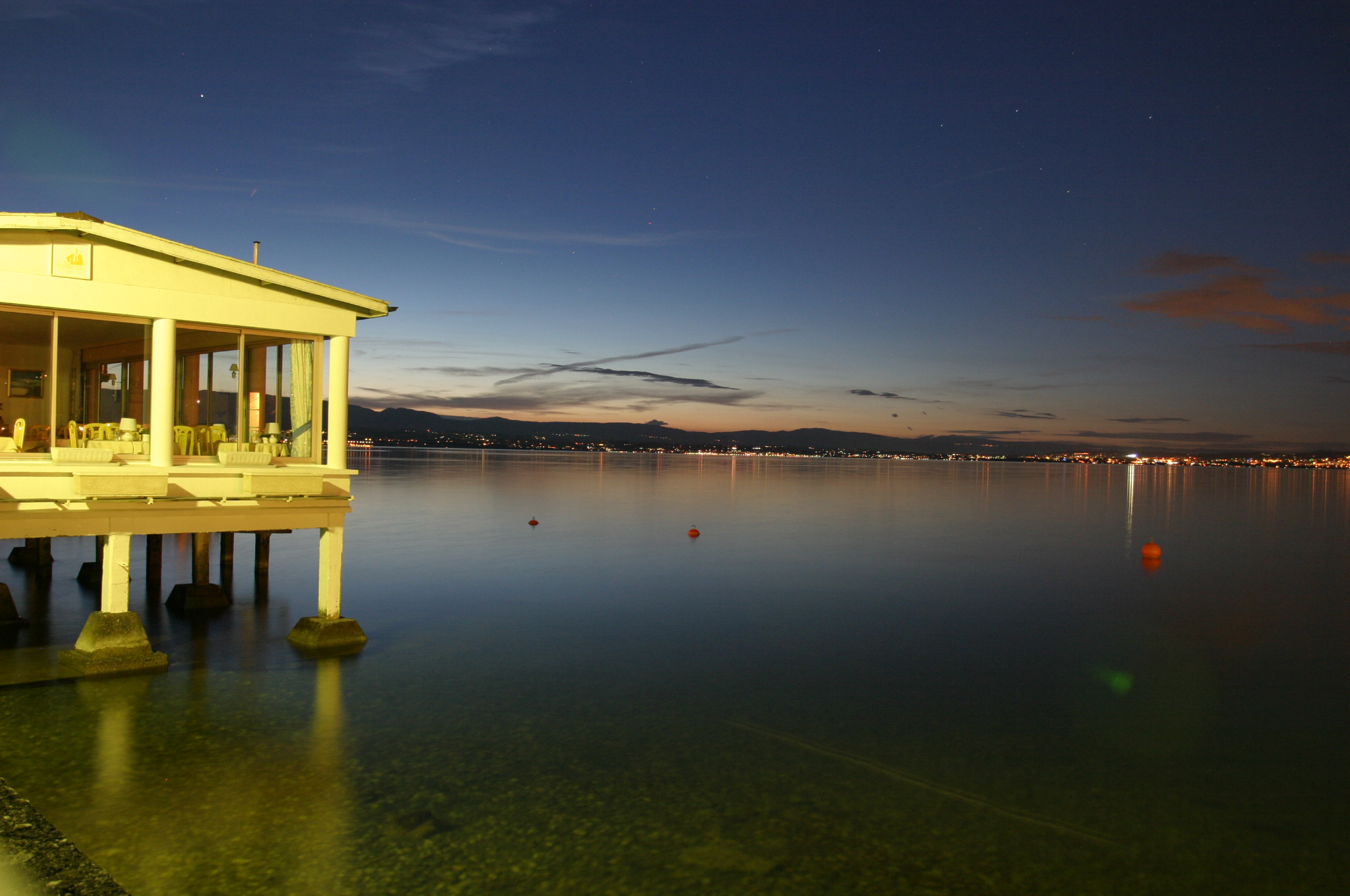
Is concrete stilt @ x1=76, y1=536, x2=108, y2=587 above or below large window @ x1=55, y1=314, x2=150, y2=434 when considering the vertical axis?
below

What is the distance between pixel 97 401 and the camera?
65.8ft

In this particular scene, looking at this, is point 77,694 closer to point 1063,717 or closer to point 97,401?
point 97,401

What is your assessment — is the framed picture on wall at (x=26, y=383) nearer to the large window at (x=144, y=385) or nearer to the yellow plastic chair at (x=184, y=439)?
the large window at (x=144, y=385)

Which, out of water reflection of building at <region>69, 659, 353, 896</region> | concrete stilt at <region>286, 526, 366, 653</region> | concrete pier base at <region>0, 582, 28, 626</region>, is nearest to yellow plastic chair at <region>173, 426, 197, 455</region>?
concrete stilt at <region>286, 526, 366, 653</region>

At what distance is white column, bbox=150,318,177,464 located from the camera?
43.7ft

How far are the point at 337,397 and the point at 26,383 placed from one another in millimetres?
8181

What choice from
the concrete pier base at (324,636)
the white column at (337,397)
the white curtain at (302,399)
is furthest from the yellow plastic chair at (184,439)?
the concrete pier base at (324,636)

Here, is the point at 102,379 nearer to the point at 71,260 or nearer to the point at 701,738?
the point at 71,260

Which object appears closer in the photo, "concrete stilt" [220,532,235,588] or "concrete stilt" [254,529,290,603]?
"concrete stilt" [220,532,235,588]

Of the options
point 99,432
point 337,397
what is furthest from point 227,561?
point 337,397

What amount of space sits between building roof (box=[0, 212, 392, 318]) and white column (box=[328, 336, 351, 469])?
67cm

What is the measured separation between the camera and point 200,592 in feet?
67.3

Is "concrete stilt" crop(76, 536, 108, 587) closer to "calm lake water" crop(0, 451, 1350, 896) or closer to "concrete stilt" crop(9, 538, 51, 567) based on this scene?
"calm lake water" crop(0, 451, 1350, 896)

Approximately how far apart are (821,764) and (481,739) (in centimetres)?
441
